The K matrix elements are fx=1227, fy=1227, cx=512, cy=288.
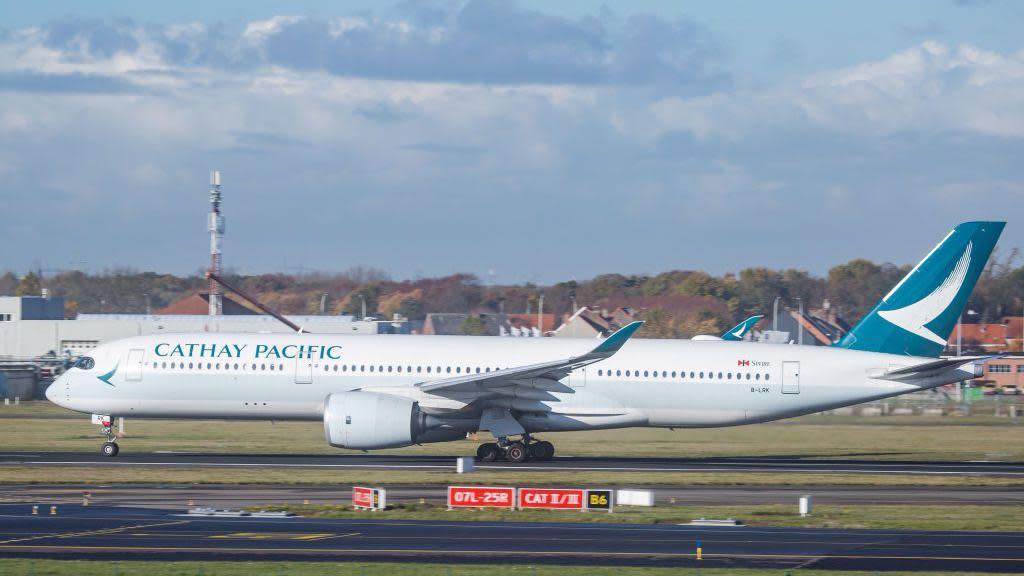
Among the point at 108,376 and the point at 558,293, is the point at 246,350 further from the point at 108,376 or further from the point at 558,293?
the point at 558,293

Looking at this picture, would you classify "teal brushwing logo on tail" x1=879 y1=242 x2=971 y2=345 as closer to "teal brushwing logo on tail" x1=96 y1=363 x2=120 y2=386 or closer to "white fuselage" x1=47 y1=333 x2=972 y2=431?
"white fuselage" x1=47 y1=333 x2=972 y2=431

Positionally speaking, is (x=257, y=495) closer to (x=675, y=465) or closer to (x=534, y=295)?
(x=675, y=465)

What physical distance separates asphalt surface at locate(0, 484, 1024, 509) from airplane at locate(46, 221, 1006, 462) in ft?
18.2

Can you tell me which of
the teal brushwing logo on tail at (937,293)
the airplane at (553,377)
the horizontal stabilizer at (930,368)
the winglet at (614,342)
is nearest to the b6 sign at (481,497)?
the winglet at (614,342)

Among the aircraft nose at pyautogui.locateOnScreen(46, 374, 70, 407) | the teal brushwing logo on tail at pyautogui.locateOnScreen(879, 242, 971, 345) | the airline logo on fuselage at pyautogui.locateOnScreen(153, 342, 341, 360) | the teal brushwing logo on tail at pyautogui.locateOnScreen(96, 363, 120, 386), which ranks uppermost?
the teal brushwing logo on tail at pyautogui.locateOnScreen(879, 242, 971, 345)

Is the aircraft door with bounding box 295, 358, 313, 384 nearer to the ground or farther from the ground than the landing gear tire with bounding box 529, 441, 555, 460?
farther from the ground

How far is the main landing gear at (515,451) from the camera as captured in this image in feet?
109

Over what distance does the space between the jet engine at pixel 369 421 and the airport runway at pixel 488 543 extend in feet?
27.3

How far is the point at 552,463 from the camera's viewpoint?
3347cm

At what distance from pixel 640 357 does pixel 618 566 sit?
16404 mm

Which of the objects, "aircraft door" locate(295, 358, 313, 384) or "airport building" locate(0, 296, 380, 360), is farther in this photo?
"airport building" locate(0, 296, 380, 360)

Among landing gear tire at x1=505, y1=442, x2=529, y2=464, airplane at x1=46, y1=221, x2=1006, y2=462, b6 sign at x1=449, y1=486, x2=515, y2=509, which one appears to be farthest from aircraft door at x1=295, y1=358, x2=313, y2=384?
b6 sign at x1=449, y1=486, x2=515, y2=509

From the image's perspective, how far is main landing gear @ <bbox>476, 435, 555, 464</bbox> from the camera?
33375 mm

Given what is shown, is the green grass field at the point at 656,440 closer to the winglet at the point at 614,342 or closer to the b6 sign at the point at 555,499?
the winglet at the point at 614,342
